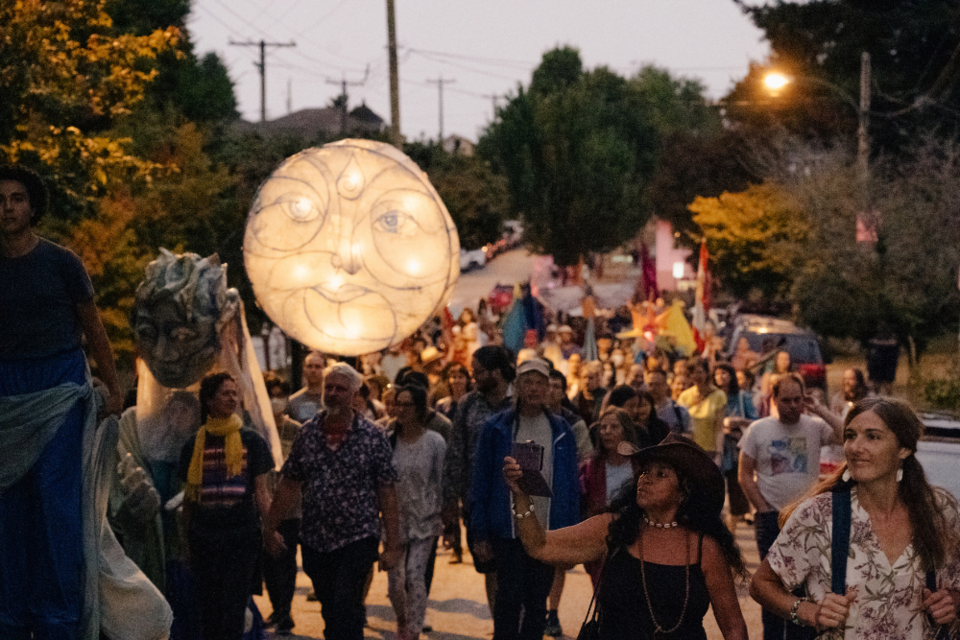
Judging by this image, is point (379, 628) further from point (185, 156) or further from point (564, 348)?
point (185, 156)

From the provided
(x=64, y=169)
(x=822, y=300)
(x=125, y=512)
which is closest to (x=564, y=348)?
(x=64, y=169)

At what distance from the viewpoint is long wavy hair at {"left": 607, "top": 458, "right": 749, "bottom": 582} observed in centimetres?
498

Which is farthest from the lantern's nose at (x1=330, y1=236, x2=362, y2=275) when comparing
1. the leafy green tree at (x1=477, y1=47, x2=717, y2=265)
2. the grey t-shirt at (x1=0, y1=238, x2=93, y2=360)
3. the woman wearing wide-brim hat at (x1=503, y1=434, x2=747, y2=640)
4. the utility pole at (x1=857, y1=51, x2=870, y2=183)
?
the leafy green tree at (x1=477, y1=47, x2=717, y2=265)

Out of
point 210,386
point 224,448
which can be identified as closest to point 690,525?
point 224,448

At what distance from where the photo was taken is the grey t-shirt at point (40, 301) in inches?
203

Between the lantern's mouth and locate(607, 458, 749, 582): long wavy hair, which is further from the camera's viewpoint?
the lantern's mouth

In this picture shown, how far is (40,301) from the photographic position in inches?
205

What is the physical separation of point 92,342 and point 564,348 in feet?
50.0

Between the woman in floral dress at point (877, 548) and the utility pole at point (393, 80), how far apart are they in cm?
1813

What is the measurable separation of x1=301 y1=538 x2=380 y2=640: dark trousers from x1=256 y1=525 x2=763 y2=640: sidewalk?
6.11 feet

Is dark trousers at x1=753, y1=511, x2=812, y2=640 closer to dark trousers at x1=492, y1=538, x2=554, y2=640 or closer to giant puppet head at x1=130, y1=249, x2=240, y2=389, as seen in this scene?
dark trousers at x1=492, y1=538, x2=554, y2=640

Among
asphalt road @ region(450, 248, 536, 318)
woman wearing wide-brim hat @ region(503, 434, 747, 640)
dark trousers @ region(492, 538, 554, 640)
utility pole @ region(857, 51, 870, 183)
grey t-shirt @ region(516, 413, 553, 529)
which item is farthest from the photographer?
asphalt road @ region(450, 248, 536, 318)

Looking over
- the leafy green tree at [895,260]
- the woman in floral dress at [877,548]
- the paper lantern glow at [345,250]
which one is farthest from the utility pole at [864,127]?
the woman in floral dress at [877,548]

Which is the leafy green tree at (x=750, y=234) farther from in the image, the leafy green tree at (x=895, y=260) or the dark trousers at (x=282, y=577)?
the dark trousers at (x=282, y=577)
